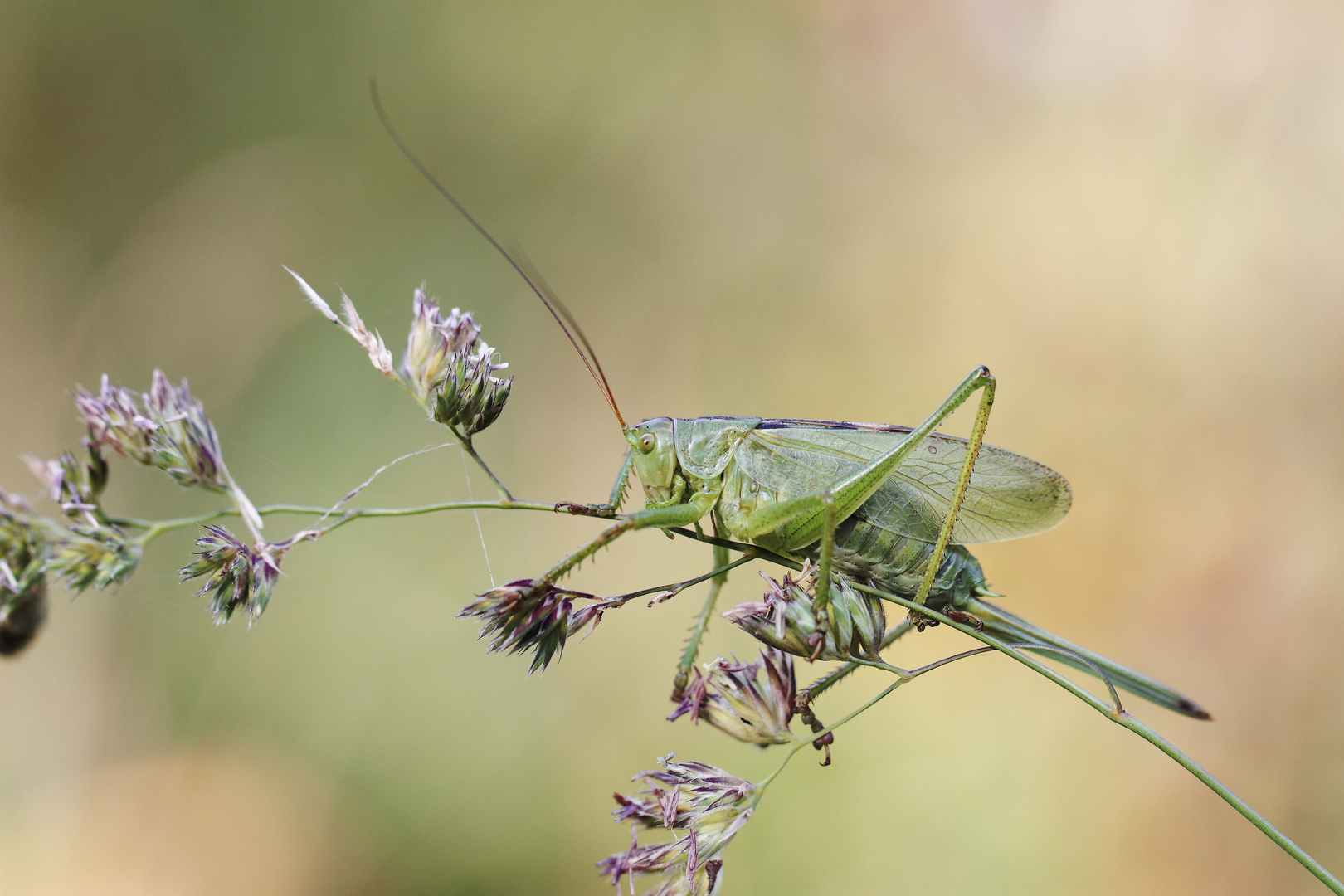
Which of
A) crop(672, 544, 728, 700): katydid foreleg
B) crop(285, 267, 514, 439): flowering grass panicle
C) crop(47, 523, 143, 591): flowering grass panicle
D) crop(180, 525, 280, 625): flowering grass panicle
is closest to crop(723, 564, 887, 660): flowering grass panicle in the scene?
crop(672, 544, 728, 700): katydid foreleg

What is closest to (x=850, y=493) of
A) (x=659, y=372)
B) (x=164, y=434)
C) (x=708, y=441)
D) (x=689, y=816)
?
(x=708, y=441)

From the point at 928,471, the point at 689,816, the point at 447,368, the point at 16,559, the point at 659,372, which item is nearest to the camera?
the point at 16,559

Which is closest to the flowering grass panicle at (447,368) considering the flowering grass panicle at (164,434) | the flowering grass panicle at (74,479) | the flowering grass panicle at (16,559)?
the flowering grass panicle at (164,434)

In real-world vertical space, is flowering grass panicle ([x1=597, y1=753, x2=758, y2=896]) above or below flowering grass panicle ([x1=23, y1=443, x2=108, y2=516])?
below

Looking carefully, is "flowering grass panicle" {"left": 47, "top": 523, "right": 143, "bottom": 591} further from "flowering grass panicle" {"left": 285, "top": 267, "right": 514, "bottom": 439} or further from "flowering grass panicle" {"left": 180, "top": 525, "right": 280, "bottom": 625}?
"flowering grass panicle" {"left": 285, "top": 267, "right": 514, "bottom": 439}

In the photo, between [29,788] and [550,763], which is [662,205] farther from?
[29,788]

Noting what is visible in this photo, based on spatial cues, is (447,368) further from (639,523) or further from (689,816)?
(689,816)

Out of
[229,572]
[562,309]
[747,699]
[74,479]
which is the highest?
[562,309]
